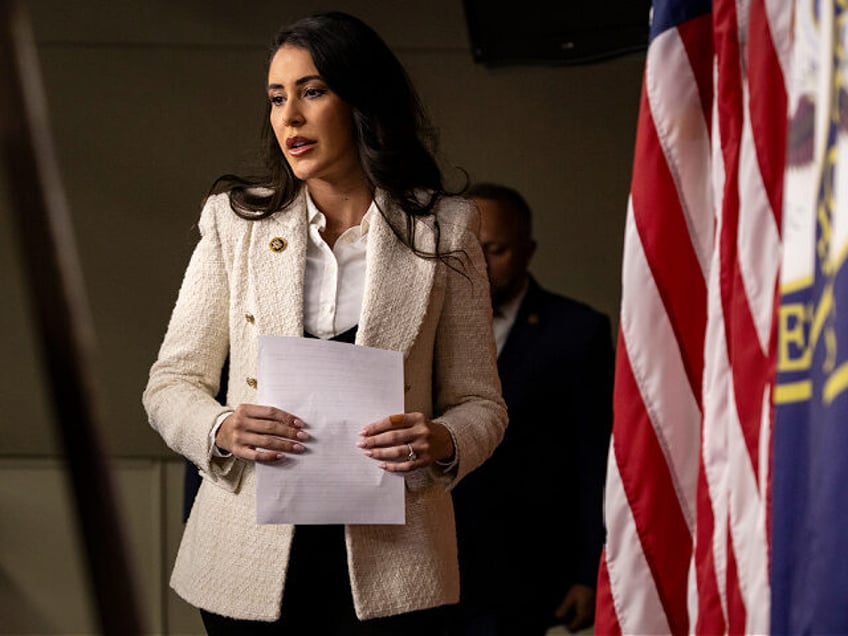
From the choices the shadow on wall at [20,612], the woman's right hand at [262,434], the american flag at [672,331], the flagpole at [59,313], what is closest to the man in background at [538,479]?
the woman's right hand at [262,434]

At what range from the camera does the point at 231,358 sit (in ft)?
6.47

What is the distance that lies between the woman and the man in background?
4.10 ft

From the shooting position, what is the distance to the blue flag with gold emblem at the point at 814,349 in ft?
3.55

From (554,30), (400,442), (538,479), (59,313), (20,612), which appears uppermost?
(554,30)

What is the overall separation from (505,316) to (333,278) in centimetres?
155

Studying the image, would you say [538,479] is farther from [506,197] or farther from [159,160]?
[159,160]

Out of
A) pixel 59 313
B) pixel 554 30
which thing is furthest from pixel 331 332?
pixel 554 30

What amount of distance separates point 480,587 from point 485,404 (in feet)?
4.39

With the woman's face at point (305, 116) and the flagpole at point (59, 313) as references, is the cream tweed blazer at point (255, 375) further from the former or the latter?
the flagpole at point (59, 313)

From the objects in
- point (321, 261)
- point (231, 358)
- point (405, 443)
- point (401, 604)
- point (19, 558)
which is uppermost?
point (321, 261)

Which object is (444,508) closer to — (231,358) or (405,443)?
(405,443)

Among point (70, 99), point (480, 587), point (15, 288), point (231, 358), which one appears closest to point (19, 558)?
point (15, 288)

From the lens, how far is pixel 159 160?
493 centimetres

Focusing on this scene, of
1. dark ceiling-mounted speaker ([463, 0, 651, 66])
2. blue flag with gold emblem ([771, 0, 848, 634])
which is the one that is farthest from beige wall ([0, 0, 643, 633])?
blue flag with gold emblem ([771, 0, 848, 634])
